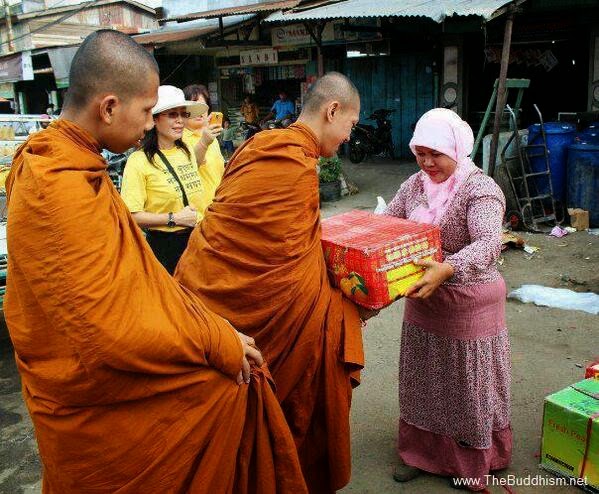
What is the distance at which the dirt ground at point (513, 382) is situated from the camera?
303 cm

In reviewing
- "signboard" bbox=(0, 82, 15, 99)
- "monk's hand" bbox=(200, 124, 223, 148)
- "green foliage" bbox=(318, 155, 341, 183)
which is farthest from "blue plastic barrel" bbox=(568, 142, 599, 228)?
"signboard" bbox=(0, 82, 15, 99)

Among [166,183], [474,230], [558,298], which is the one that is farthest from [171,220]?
[558,298]

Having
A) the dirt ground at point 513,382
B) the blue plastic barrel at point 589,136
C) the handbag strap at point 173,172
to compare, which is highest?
the handbag strap at point 173,172

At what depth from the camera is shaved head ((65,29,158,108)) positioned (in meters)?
1.58

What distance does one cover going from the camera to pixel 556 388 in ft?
12.1

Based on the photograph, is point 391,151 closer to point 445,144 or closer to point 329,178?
point 329,178

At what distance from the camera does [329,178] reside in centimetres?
963

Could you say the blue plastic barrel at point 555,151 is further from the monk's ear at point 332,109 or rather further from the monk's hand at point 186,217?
the monk's ear at point 332,109

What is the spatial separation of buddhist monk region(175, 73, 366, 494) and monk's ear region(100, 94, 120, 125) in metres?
0.63

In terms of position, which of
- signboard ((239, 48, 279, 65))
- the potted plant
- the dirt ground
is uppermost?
signboard ((239, 48, 279, 65))

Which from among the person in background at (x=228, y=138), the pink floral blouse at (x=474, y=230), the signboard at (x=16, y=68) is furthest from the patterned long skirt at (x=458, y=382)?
the signboard at (x=16, y=68)

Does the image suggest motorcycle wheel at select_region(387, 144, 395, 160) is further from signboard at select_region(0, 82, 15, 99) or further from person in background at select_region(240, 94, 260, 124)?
signboard at select_region(0, 82, 15, 99)

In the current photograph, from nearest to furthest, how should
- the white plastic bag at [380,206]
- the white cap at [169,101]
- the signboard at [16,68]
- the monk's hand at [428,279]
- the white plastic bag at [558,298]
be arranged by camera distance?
the monk's hand at [428,279], the white plastic bag at [380,206], the white cap at [169,101], the white plastic bag at [558,298], the signboard at [16,68]

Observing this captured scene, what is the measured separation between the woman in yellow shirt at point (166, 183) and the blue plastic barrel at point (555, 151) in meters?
5.44
